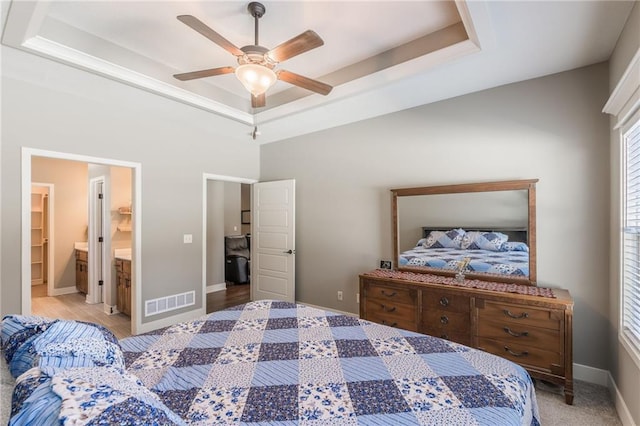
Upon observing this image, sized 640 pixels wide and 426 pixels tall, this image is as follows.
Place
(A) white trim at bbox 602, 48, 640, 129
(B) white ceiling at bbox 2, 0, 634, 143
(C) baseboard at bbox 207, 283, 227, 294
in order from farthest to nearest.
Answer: (C) baseboard at bbox 207, 283, 227, 294, (B) white ceiling at bbox 2, 0, 634, 143, (A) white trim at bbox 602, 48, 640, 129

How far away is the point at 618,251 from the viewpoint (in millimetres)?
2162

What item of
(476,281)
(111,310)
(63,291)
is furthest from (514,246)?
(63,291)

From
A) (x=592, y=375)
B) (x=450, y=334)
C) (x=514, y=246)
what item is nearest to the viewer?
(x=592, y=375)

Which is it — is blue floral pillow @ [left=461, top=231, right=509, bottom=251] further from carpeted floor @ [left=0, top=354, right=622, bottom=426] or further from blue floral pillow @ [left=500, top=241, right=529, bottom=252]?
carpeted floor @ [left=0, top=354, right=622, bottom=426]

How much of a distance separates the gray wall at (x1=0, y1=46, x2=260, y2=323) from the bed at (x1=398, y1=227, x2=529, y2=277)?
281 centimetres

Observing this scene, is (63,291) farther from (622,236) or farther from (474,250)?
(622,236)

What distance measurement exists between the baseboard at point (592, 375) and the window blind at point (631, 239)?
0.65 m

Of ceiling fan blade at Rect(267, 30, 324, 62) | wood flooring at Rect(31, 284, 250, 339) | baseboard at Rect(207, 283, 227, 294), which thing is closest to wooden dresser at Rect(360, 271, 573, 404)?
ceiling fan blade at Rect(267, 30, 324, 62)

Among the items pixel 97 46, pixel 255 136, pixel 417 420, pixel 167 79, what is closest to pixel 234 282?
pixel 255 136

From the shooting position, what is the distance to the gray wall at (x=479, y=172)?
2457mm

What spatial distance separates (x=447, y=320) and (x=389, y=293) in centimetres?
58

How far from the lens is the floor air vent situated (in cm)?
354

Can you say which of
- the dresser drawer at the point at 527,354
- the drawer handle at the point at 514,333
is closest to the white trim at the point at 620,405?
the dresser drawer at the point at 527,354

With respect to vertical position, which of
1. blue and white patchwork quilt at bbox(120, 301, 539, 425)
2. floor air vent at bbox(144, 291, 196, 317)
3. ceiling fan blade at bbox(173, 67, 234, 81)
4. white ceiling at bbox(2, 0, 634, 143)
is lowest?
floor air vent at bbox(144, 291, 196, 317)
